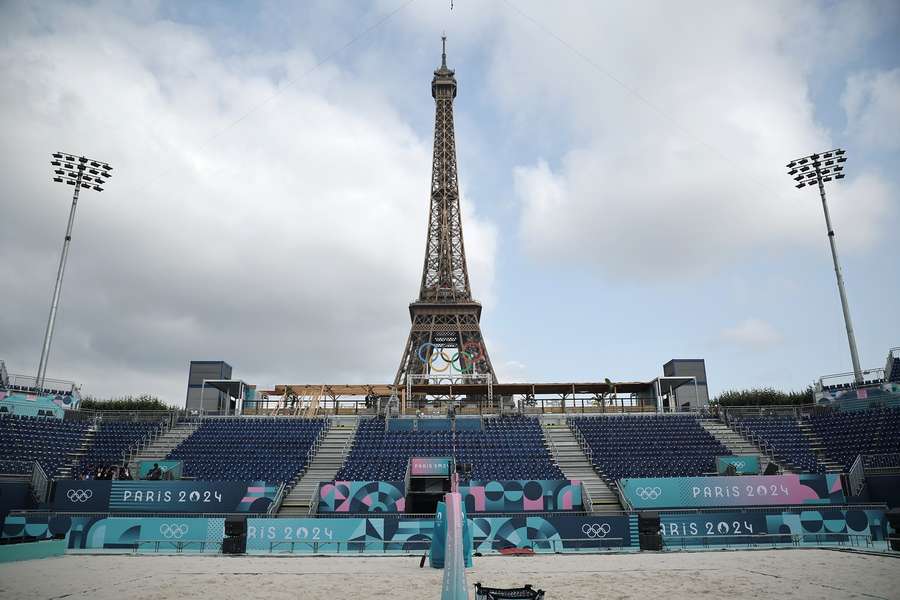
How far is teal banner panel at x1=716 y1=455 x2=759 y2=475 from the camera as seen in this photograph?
2905 cm

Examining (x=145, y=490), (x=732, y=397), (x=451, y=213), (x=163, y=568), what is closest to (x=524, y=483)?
(x=163, y=568)

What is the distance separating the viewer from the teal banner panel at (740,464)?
29047 mm

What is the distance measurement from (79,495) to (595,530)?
73.3ft

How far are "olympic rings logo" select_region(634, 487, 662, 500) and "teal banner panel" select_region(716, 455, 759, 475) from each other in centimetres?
492

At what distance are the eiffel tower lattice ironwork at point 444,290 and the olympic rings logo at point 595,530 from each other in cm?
2989

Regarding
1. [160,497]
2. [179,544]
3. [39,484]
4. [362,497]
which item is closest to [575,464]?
[362,497]

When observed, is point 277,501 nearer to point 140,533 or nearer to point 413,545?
point 140,533

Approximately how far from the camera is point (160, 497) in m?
26.0

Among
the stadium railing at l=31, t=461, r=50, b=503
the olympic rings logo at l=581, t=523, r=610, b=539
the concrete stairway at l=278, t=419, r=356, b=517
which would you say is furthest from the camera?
the concrete stairway at l=278, t=419, r=356, b=517

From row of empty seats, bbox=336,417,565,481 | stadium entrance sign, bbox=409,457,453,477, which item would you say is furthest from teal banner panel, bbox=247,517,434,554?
row of empty seats, bbox=336,417,565,481

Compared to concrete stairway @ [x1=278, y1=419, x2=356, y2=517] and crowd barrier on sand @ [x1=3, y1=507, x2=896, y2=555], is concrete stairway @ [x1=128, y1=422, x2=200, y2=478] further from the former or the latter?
crowd barrier on sand @ [x1=3, y1=507, x2=896, y2=555]

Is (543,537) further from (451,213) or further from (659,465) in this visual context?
(451,213)

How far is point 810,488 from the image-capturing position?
26.3 m

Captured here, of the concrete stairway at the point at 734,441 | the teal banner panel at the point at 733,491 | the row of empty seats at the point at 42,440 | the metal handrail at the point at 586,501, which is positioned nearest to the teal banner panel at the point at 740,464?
the concrete stairway at the point at 734,441
